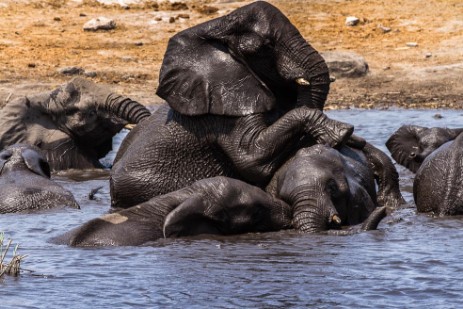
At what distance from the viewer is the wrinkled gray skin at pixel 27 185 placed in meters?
10.4

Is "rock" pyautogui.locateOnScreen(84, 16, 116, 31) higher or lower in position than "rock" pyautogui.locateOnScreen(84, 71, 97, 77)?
higher

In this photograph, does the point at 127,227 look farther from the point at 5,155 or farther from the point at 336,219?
the point at 5,155

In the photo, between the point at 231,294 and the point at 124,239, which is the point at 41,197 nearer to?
the point at 124,239

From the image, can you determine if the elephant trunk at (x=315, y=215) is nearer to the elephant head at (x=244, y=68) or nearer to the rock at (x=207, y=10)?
the elephant head at (x=244, y=68)

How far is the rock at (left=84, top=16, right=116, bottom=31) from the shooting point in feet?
68.3

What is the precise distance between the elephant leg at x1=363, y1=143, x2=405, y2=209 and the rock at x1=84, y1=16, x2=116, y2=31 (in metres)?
11.1

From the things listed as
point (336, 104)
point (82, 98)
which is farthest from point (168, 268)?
point (336, 104)

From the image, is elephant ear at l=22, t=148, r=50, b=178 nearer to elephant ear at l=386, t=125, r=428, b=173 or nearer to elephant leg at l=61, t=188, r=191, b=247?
elephant leg at l=61, t=188, r=191, b=247

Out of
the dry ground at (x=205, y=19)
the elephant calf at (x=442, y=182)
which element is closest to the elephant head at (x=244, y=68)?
the elephant calf at (x=442, y=182)

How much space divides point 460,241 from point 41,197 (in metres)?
3.61

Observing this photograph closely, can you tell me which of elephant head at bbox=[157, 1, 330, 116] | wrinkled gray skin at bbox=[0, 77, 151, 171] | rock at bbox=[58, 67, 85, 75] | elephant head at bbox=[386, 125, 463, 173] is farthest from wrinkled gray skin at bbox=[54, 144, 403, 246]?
rock at bbox=[58, 67, 85, 75]

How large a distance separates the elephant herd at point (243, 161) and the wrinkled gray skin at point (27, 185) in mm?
12

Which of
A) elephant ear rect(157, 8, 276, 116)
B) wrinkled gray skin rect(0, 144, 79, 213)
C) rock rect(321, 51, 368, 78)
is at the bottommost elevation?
rock rect(321, 51, 368, 78)

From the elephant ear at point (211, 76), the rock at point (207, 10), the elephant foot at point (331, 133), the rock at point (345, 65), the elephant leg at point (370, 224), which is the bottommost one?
the rock at point (345, 65)
